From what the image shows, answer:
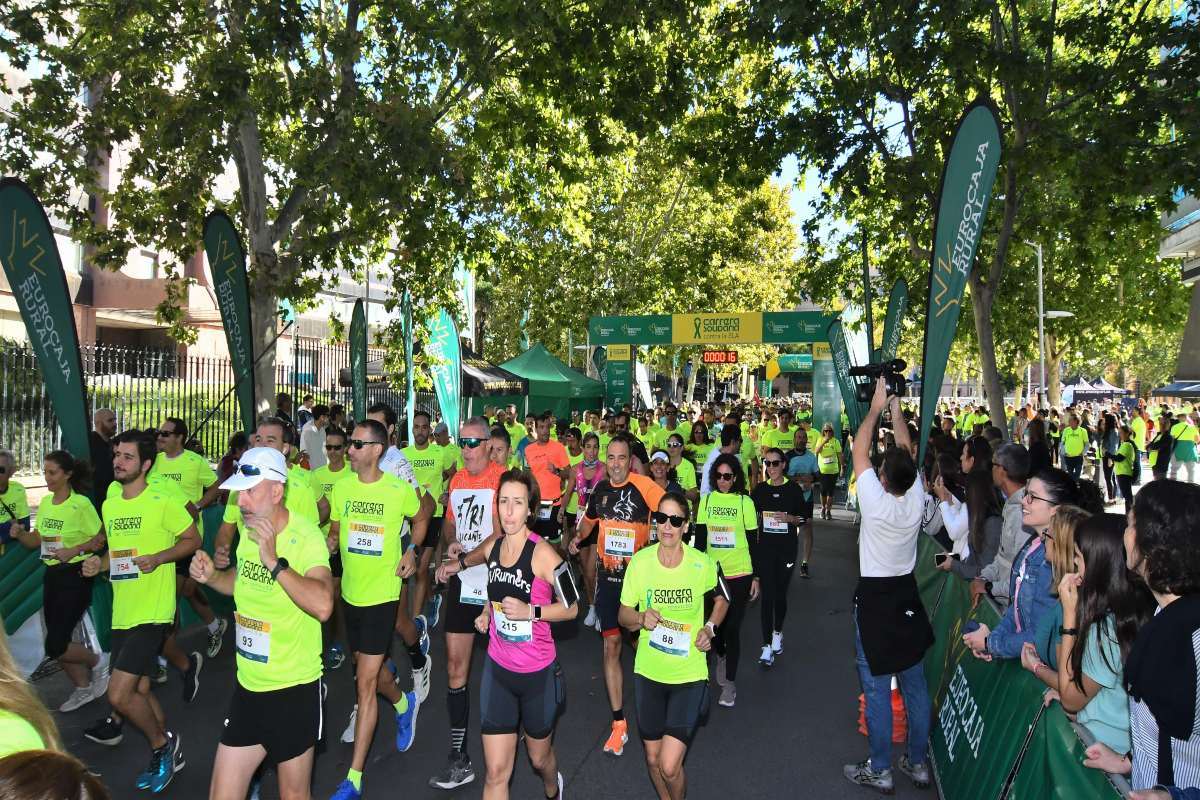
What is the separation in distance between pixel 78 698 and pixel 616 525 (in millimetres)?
4092

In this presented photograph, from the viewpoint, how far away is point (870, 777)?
202 inches

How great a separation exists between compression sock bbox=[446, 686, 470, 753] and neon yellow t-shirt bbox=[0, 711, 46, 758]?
12.6 feet

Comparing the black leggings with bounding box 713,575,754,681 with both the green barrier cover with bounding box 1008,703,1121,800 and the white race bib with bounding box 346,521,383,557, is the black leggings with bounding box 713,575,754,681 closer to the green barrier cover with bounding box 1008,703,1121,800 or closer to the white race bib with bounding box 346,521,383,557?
the white race bib with bounding box 346,521,383,557

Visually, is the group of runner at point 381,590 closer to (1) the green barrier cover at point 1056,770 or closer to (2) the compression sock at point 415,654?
(2) the compression sock at point 415,654

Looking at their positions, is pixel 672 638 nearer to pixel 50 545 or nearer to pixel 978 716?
pixel 978 716

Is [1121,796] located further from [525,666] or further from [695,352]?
[695,352]

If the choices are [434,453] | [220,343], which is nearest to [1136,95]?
[434,453]

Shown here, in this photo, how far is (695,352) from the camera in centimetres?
5075

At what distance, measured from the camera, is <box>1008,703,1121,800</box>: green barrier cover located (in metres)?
3.04

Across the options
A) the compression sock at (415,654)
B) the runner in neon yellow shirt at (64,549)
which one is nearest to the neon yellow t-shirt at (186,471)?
the runner in neon yellow shirt at (64,549)

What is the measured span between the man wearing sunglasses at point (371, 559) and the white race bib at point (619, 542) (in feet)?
4.97

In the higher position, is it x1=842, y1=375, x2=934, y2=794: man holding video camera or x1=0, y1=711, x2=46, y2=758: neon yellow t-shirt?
x1=0, y1=711, x2=46, y2=758: neon yellow t-shirt

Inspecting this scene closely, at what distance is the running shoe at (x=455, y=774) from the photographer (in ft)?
16.7

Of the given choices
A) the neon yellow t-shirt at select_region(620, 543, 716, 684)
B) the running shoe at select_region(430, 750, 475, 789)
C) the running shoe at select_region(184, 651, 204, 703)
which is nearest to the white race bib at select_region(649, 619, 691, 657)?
the neon yellow t-shirt at select_region(620, 543, 716, 684)
